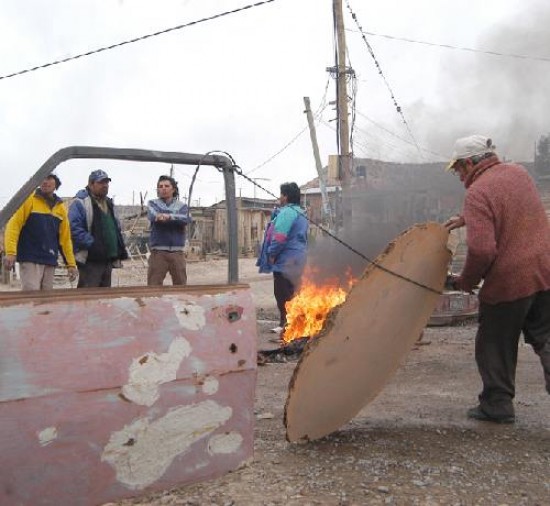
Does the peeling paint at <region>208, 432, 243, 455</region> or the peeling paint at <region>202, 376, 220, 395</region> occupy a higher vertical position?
the peeling paint at <region>202, 376, 220, 395</region>

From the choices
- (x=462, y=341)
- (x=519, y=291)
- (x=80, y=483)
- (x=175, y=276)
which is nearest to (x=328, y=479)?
(x=80, y=483)

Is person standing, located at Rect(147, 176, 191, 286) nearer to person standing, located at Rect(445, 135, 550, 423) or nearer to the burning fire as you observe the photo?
the burning fire

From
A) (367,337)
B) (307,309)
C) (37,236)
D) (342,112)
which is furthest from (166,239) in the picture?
(342,112)

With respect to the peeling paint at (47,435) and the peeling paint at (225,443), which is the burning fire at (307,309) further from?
the peeling paint at (47,435)

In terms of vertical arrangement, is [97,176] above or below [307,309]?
above

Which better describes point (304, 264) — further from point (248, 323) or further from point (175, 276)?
point (248, 323)

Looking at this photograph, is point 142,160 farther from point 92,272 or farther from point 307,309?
point 307,309

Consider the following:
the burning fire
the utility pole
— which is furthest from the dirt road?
the utility pole

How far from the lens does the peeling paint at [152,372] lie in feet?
7.88

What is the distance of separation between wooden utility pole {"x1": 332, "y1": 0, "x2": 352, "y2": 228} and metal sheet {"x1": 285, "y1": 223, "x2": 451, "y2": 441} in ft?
41.6

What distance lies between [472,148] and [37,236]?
3820 mm

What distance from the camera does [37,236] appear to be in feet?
17.8

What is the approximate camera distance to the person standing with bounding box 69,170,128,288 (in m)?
5.21

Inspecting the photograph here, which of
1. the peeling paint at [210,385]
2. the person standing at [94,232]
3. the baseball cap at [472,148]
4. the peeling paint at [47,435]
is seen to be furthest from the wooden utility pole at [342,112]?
the peeling paint at [47,435]
